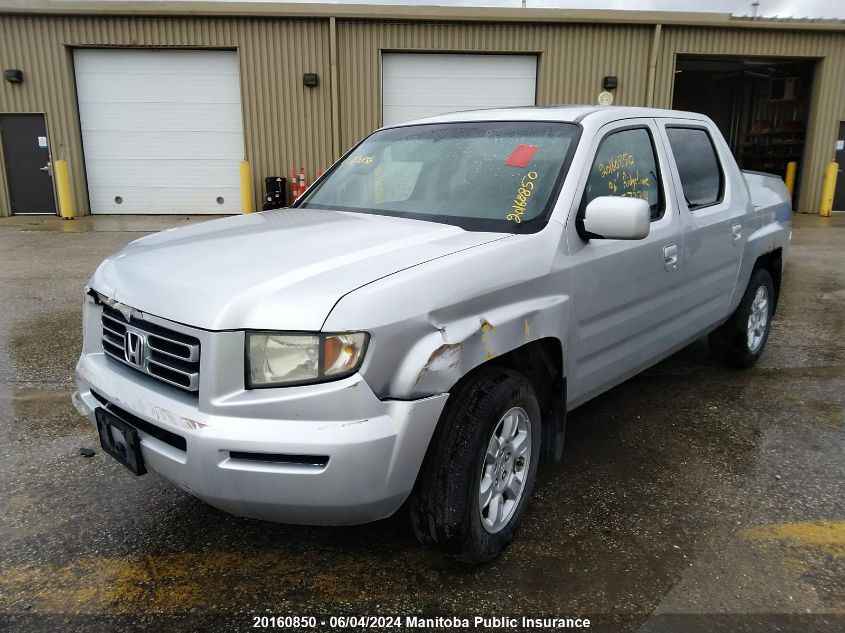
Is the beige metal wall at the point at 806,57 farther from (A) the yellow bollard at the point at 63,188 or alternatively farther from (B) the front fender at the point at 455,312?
(B) the front fender at the point at 455,312

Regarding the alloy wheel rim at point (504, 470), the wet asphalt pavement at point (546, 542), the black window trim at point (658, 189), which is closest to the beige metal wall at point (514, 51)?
the wet asphalt pavement at point (546, 542)

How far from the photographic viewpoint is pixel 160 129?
47.8 ft

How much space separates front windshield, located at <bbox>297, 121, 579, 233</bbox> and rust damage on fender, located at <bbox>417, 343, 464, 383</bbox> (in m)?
0.75

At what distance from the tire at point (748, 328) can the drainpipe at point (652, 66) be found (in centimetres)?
1097

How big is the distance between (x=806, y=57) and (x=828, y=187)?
3.02 m

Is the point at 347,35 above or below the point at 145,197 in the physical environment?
above

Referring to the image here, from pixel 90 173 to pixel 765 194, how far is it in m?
14.1

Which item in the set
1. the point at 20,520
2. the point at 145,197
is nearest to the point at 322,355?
the point at 20,520

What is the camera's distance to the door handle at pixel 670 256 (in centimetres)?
337

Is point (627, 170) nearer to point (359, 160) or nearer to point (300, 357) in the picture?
point (359, 160)

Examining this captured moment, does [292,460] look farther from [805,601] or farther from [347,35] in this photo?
[347,35]

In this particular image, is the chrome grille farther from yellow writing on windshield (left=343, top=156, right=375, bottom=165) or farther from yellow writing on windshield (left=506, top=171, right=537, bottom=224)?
yellow writing on windshield (left=343, top=156, right=375, bottom=165)

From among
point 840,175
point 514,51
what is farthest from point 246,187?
point 840,175

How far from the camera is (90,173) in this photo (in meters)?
14.7
